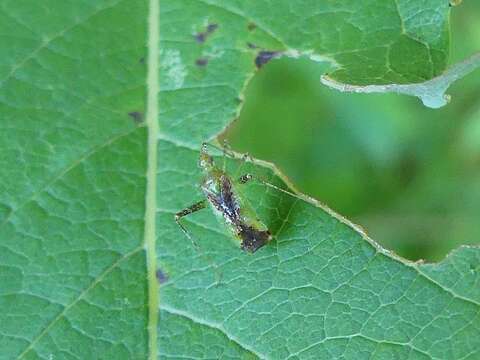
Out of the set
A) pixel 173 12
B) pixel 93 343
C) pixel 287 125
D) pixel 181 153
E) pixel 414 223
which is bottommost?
pixel 414 223

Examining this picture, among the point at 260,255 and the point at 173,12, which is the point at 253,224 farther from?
the point at 173,12

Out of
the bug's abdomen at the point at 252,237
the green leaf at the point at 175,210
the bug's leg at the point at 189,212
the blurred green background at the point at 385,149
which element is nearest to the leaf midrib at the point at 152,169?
the green leaf at the point at 175,210

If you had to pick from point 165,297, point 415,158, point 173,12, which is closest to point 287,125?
point 415,158

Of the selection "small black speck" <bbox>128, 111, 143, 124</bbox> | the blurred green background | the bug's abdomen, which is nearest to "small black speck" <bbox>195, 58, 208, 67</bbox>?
"small black speck" <bbox>128, 111, 143, 124</bbox>

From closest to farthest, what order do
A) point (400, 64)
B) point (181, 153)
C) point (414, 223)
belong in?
point (400, 64)
point (181, 153)
point (414, 223)

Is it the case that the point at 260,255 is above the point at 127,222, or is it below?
below

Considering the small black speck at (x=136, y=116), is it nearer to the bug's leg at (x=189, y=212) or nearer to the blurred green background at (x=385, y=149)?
the bug's leg at (x=189, y=212)

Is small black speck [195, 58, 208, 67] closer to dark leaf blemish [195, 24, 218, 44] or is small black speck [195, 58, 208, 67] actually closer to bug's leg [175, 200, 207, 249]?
dark leaf blemish [195, 24, 218, 44]
